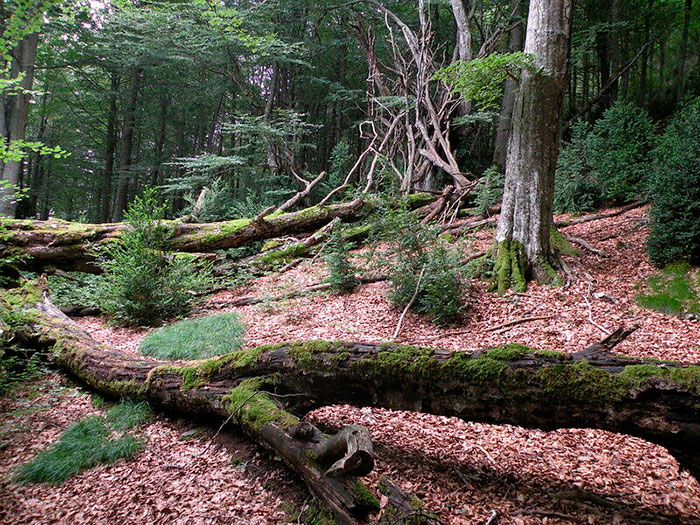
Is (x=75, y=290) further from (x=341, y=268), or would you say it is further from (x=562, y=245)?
(x=562, y=245)

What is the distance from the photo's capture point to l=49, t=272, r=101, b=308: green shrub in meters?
7.51

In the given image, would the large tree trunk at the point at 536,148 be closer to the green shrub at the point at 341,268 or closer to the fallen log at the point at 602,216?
the green shrub at the point at 341,268

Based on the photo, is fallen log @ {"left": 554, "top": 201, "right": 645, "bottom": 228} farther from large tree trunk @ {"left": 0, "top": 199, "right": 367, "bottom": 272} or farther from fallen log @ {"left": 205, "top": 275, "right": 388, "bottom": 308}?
large tree trunk @ {"left": 0, "top": 199, "right": 367, "bottom": 272}

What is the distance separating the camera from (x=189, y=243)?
9.61 meters

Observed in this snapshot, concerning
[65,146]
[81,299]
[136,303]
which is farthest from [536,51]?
[65,146]

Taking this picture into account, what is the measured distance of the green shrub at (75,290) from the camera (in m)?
7.51

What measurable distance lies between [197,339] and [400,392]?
3.92 metres

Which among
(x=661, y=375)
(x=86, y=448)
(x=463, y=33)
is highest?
(x=463, y=33)

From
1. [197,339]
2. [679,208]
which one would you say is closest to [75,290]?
[197,339]

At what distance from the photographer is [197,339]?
5547 millimetres

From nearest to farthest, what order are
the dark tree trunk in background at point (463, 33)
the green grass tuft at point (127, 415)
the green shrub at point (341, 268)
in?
the green grass tuft at point (127, 415)
the green shrub at point (341, 268)
the dark tree trunk in background at point (463, 33)

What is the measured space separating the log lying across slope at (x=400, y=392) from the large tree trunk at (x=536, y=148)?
3.86m

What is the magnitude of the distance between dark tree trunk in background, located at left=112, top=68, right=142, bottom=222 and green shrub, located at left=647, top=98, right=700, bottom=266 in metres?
19.5

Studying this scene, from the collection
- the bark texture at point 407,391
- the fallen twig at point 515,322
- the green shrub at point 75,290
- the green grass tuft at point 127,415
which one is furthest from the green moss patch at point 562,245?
the green shrub at point 75,290
